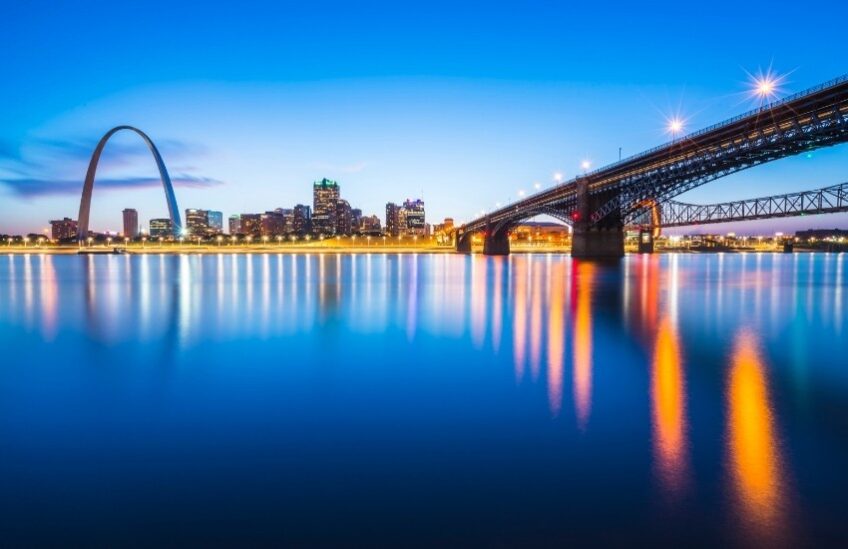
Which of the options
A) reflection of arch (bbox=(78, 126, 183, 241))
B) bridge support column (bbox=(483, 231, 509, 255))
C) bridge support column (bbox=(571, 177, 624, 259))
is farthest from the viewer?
bridge support column (bbox=(483, 231, 509, 255))

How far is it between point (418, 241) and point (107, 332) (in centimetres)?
16881

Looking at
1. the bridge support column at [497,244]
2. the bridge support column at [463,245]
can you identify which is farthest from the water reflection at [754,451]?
the bridge support column at [463,245]

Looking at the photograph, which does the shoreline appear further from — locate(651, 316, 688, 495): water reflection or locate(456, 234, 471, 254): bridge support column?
locate(651, 316, 688, 495): water reflection

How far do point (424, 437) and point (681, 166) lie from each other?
2624 inches

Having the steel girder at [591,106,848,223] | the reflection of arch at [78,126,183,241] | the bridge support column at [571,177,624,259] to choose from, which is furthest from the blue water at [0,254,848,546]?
the reflection of arch at [78,126,183,241]

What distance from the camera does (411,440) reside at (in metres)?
7.88

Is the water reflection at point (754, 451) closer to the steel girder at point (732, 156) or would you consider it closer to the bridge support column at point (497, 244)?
the steel girder at point (732, 156)

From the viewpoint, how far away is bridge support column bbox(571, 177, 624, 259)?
284 ft

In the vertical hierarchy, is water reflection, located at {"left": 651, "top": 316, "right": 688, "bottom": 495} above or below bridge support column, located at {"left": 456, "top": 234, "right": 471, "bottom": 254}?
below

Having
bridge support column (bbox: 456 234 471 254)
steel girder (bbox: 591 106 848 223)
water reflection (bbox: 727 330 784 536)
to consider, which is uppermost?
steel girder (bbox: 591 106 848 223)

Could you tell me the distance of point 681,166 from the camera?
65.2 m

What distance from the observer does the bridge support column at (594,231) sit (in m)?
86.6

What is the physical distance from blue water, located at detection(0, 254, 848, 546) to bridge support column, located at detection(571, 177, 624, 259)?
233 ft

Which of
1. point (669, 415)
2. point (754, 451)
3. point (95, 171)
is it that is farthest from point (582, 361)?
point (95, 171)
